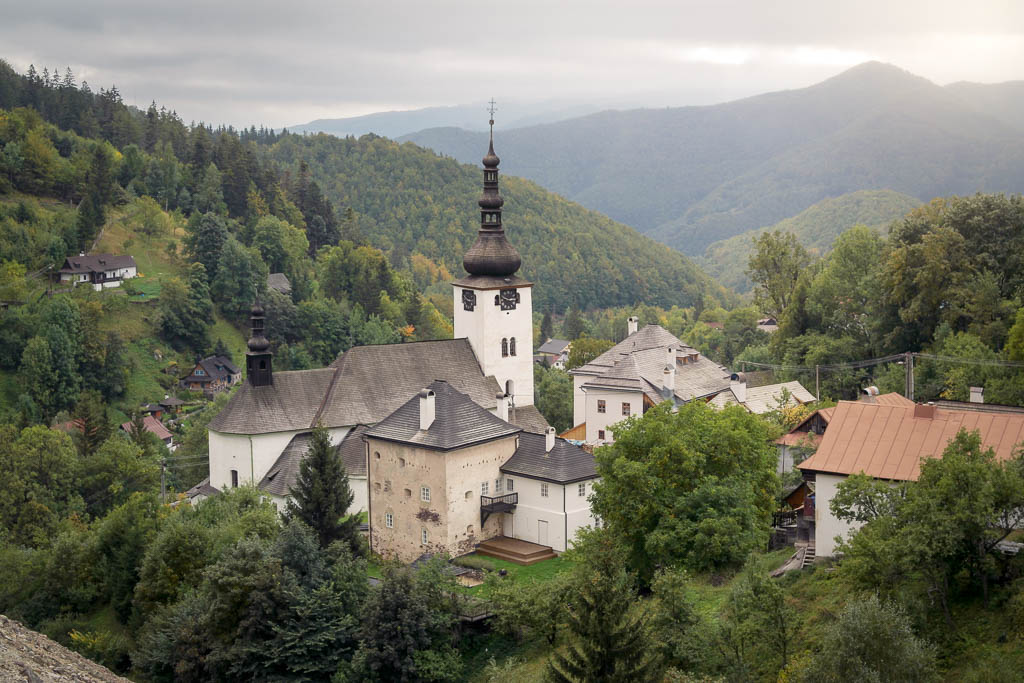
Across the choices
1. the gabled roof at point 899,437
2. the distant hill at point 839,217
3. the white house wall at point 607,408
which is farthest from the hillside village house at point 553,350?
the gabled roof at point 899,437

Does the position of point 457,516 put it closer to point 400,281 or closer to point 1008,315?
point 1008,315

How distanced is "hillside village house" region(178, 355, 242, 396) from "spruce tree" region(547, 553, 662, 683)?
61593 mm

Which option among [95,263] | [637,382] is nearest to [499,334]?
[637,382]

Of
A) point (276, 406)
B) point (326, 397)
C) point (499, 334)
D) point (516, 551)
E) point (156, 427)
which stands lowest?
point (156, 427)

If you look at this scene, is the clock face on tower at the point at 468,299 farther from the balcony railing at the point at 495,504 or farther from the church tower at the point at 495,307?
the balcony railing at the point at 495,504

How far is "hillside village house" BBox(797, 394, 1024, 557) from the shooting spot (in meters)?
27.5

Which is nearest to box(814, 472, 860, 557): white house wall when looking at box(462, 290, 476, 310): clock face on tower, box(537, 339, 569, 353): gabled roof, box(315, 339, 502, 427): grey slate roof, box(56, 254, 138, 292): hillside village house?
box(315, 339, 502, 427): grey slate roof

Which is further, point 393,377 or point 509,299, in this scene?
point 509,299

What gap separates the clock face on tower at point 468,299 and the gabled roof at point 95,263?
164ft

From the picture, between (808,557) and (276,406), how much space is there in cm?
2424

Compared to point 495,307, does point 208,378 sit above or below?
below

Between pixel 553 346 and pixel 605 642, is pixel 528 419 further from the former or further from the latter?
pixel 553 346

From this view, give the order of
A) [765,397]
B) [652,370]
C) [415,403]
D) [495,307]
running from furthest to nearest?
1. [765,397]
2. [652,370]
3. [495,307]
4. [415,403]

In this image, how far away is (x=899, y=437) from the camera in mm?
28312
